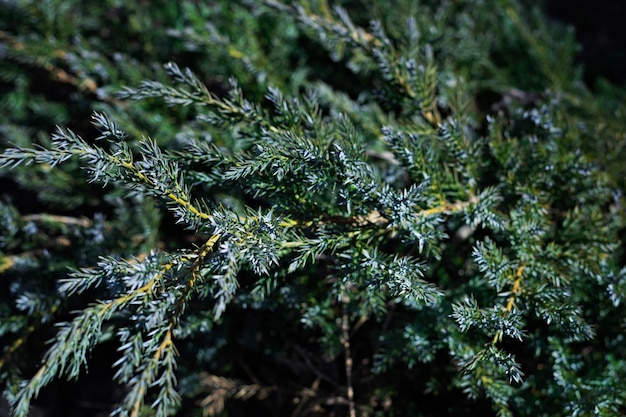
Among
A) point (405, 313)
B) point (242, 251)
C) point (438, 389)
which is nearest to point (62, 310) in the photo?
point (242, 251)

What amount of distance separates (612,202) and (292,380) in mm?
1273

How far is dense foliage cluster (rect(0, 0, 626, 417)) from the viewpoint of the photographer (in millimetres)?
1156

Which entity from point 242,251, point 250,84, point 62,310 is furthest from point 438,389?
point 250,84

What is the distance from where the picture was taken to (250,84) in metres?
2.14

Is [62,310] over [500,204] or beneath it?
beneath

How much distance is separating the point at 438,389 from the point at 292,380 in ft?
1.87

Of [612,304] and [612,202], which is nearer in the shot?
[612,304]

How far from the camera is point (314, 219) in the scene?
4.22 ft

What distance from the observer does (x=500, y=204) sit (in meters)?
1.61

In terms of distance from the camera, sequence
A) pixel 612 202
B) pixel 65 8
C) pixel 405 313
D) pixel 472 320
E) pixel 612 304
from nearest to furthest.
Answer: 1. pixel 472 320
2. pixel 612 304
3. pixel 405 313
4. pixel 612 202
5. pixel 65 8

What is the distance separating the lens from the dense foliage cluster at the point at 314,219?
116 centimetres

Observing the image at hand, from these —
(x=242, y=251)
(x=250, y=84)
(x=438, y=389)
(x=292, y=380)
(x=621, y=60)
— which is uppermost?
(x=621, y=60)

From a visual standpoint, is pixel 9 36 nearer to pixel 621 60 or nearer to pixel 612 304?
pixel 612 304

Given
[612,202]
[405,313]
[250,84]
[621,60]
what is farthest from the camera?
[621,60]
